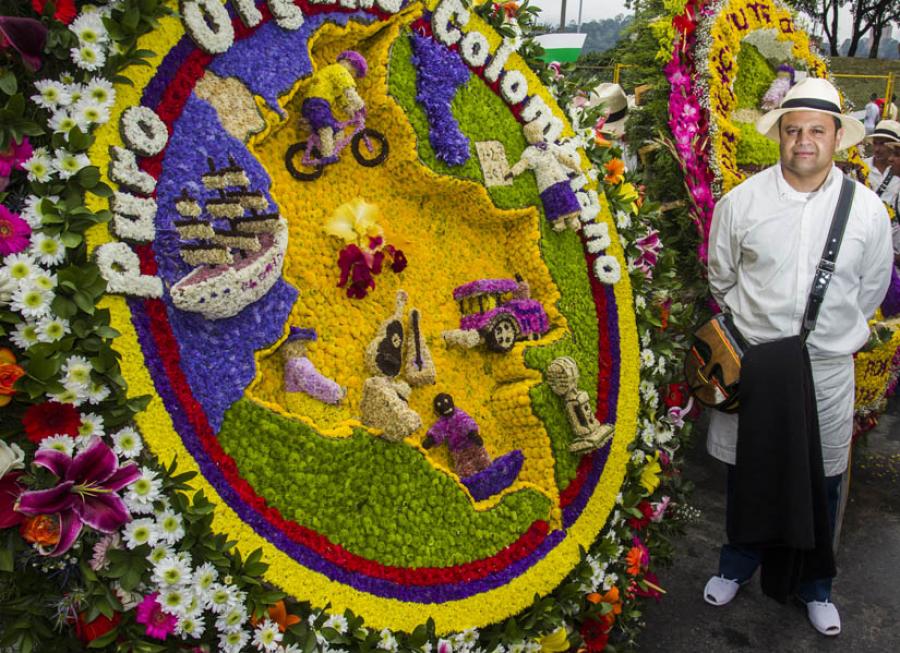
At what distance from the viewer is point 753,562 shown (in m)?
3.79

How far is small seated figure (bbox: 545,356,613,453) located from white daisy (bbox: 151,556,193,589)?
166cm

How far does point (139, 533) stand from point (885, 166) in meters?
6.72

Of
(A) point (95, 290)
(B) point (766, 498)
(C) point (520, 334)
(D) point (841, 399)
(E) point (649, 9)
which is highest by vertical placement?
(E) point (649, 9)

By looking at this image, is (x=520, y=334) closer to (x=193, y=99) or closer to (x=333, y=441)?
(x=333, y=441)

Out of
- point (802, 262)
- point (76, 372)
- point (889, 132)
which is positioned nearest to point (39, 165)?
point (76, 372)

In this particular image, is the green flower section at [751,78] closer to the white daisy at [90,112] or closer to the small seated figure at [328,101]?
the small seated figure at [328,101]

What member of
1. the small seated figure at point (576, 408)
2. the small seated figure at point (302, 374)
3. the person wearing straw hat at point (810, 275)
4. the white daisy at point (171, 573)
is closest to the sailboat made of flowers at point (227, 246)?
the small seated figure at point (302, 374)

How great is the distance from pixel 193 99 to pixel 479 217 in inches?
53.5

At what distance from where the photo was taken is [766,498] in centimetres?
337

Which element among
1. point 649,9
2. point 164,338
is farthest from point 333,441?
point 649,9

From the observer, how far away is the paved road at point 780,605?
A: 3580 mm

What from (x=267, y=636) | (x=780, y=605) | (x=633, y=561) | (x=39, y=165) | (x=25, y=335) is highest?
(x=39, y=165)

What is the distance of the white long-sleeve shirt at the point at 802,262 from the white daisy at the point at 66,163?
9.16ft

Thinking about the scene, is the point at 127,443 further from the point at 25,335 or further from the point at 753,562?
the point at 753,562
